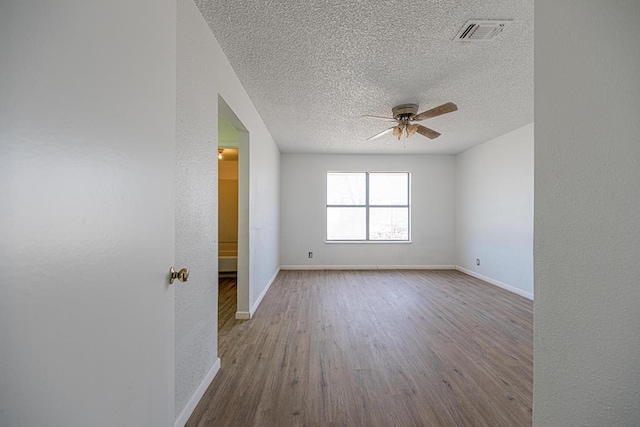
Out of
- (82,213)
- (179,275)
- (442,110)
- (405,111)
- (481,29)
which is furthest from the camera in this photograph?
(405,111)

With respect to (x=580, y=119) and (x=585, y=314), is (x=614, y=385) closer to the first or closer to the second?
(x=585, y=314)

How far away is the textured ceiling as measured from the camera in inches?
69.6

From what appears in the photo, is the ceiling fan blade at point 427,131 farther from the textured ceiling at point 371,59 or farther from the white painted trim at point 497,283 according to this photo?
the white painted trim at point 497,283

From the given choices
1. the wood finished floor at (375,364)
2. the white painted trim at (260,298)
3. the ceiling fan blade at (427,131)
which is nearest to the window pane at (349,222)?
the white painted trim at (260,298)

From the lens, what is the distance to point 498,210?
468cm

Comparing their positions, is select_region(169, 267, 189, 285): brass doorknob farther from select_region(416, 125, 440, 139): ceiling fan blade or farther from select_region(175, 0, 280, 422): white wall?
select_region(416, 125, 440, 139): ceiling fan blade

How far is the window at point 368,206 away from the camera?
6098mm

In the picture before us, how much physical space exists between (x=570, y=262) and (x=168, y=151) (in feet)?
4.57

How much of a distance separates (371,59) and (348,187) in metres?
3.88

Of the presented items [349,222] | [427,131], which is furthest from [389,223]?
[427,131]

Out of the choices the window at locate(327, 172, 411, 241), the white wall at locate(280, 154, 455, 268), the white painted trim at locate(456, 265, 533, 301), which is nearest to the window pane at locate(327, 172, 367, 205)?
the window at locate(327, 172, 411, 241)

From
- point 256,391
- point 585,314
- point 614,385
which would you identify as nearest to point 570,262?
point 585,314

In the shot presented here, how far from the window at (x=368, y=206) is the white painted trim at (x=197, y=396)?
423 cm

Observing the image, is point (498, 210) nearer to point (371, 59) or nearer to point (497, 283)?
point (497, 283)
